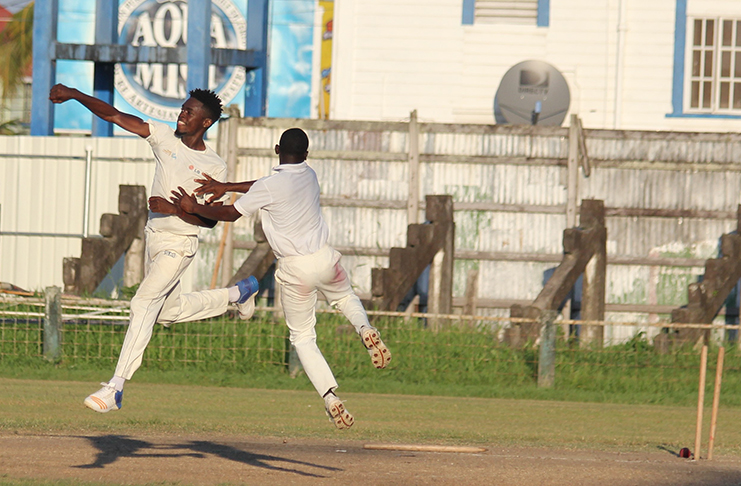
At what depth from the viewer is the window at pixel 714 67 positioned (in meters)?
20.6

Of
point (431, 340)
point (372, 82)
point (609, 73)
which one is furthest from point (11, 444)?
point (609, 73)

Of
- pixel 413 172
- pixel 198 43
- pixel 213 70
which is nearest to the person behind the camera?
pixel 413 172

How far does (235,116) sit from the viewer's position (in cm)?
1764

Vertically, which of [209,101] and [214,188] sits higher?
[209,101]

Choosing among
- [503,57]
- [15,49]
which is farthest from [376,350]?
[15,49]

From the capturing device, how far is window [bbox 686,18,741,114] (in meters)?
20.6

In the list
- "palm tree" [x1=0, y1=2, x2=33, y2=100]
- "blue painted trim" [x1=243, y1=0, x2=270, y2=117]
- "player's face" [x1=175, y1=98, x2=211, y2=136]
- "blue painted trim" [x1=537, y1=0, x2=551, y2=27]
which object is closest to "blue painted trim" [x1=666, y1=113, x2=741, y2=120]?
"blue painted trim" [x1=537, y1=0, x2=551, y2=27]

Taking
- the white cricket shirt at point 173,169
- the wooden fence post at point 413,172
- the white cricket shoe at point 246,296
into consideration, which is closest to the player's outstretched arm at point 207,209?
the white cricket shirt at point 173,169

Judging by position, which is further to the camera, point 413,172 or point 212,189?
point 413,172

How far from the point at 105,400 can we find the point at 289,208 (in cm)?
180

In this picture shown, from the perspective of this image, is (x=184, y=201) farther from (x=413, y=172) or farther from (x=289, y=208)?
(x=413, y=172)

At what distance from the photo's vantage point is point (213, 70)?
1148 inches

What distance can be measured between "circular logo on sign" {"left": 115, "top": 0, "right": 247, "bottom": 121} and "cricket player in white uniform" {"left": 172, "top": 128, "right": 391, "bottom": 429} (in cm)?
2086

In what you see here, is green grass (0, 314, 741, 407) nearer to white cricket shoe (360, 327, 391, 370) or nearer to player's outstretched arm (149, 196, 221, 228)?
white cricket shoe (360, 327, 391, 370)
